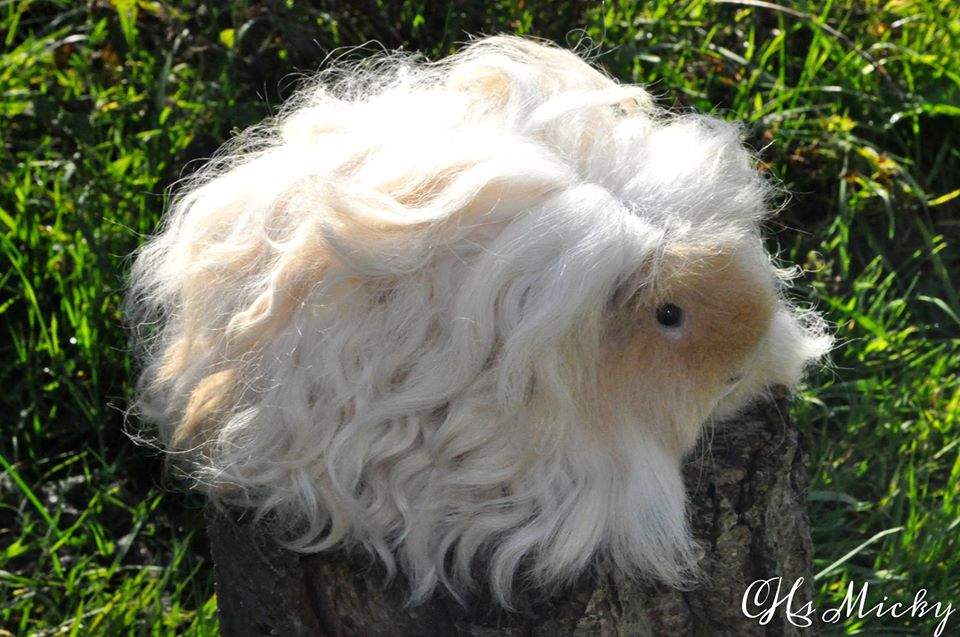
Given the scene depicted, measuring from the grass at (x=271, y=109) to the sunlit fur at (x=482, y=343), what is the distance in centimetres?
81

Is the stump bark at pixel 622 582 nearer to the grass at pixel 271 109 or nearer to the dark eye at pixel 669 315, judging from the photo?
the dark eye at pixel 669 315

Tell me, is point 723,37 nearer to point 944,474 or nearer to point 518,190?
point 944,474

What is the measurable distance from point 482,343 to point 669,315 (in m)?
0.28

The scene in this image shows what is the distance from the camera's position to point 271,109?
312 centimetres

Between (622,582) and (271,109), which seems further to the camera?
(271,109)

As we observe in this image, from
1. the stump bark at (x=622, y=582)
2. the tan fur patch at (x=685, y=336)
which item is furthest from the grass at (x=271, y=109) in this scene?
the tan fur patch at (x=685, y=336)

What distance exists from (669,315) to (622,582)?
0.39 metres

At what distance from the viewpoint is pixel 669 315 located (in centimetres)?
169

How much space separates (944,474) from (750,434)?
1.08 metres

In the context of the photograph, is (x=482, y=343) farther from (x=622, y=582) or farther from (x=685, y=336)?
(x=622, y=582)

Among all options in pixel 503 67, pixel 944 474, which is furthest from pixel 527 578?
pixel 944 474

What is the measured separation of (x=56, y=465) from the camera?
280 centimetres

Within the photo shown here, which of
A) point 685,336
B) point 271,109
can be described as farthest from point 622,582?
point 271,109

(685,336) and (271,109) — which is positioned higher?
(685,336)
